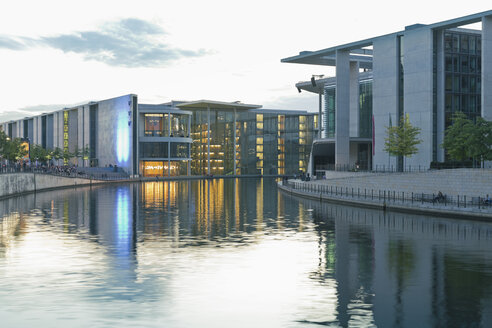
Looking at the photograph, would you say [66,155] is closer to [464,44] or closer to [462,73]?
[462,73]

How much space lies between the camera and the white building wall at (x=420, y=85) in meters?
66.7

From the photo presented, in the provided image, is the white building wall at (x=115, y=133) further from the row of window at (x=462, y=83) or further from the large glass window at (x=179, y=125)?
the row of window at (x=462, y=83)

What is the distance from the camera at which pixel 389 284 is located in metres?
20.1

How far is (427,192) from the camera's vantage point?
168ft

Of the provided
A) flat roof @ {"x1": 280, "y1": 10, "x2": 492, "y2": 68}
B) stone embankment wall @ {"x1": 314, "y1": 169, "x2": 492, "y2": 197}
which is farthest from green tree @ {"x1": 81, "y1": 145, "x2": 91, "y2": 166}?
stone embankment wall @ {"x1": 314, "y1": 169, "x2": 492, "y2": 197}

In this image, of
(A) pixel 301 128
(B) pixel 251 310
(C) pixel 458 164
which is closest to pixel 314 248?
A: (B) pixel 251 310

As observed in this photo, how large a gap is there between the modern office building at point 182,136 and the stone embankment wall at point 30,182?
31.9m

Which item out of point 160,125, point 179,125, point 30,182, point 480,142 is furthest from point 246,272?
point 179,125

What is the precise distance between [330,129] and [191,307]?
91500 millimetres

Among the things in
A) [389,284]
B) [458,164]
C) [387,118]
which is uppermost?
[387,118]

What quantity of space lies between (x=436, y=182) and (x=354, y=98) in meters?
46.0

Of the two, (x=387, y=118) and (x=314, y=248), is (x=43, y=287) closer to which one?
(x=314, y=248)

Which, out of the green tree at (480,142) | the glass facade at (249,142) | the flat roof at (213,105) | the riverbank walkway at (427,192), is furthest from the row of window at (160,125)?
the green tree at (480,142)

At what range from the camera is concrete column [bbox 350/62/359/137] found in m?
94.5
